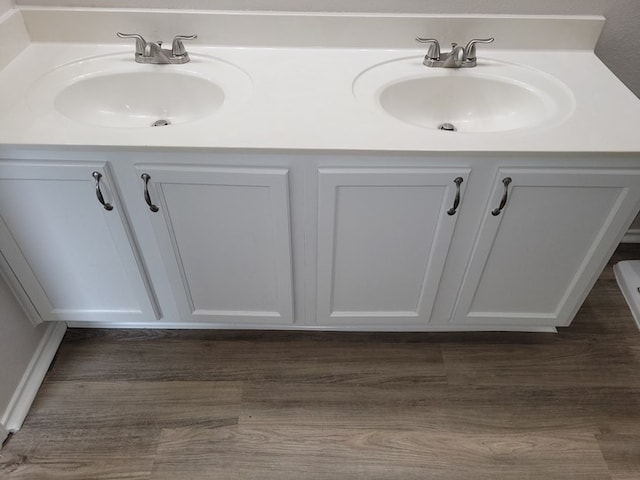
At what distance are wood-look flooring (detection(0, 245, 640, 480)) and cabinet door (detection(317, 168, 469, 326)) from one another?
21 cm

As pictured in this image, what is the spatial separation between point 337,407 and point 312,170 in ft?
2.55

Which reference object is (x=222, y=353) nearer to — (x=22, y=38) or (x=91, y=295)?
(x=91, y=295)

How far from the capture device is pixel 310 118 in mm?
1078

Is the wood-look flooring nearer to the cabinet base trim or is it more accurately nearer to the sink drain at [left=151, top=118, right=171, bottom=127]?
the cabinet base trim

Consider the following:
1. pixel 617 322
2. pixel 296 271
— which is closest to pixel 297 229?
pixel 296 271

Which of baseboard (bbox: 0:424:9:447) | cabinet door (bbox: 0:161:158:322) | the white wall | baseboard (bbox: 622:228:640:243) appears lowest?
baseboard (bbox: 0:424:9:447)

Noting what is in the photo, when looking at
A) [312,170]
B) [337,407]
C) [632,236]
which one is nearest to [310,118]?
[312,170]

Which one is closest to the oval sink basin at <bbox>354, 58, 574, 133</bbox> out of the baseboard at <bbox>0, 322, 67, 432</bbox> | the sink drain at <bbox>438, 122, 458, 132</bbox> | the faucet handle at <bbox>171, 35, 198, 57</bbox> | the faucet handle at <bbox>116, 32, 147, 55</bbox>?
the sink drain at <bbox>438, 122, 458, 132</bbox>

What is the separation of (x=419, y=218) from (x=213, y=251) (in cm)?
56

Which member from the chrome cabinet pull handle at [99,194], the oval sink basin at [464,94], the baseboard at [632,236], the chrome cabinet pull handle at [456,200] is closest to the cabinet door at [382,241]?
the chrome cabinet pull handle at [456,200]

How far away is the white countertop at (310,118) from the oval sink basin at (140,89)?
4 cm

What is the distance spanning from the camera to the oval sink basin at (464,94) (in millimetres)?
1242

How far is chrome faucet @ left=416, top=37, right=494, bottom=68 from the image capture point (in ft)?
4.21

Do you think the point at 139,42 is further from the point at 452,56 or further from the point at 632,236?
the point at 632,236
